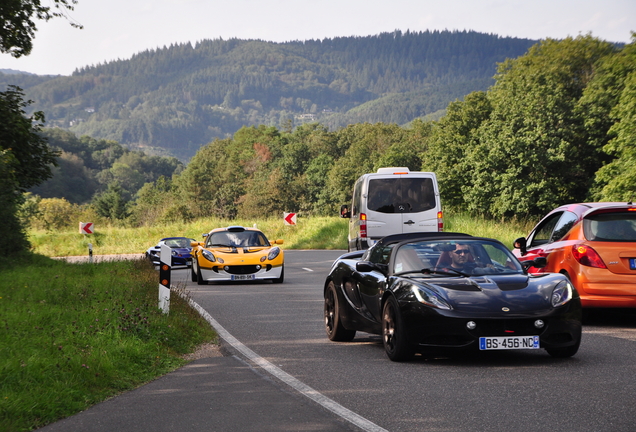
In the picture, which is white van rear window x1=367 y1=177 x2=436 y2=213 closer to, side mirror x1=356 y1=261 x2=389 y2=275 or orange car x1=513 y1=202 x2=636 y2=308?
orange car x1=513 y1=202 x2=636 y2=308

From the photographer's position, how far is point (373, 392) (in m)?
6.57

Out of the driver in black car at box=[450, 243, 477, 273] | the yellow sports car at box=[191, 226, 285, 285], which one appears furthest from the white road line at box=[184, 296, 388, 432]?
the yellow sports car at box=[191, 226, 285, 285]

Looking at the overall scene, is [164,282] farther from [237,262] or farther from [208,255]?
[208,255]

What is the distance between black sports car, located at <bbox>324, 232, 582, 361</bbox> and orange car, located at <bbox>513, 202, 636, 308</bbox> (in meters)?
2.15

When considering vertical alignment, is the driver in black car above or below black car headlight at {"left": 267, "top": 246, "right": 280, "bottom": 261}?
above

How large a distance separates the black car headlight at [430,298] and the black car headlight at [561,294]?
1090mm

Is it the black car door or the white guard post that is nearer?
the black car door

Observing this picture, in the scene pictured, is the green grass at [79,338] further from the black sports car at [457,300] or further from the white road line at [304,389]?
the black sports car at [457,300]

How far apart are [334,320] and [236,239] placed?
11.0m

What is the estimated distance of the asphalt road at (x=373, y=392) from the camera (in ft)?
18.1

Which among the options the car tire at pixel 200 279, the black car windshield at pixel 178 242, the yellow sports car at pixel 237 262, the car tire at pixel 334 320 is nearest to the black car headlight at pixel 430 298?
the car tire at pixel 334 320

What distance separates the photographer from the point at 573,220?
1132 centimetres

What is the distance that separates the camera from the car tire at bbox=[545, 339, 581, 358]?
318 inches

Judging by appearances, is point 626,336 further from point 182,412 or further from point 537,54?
point 537,54
